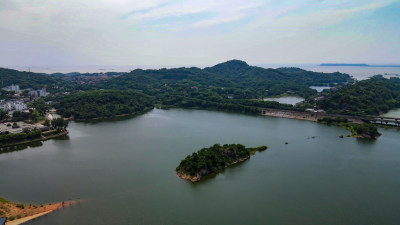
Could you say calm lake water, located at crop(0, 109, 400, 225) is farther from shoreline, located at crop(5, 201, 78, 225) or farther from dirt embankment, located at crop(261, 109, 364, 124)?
dirt embankment, located at crop(261, 109, 364, 124)

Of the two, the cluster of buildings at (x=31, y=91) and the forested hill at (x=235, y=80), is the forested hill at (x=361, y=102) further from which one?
the cluster of buildings at (x=31, y=91)

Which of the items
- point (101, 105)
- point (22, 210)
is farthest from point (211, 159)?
point (101, 105)

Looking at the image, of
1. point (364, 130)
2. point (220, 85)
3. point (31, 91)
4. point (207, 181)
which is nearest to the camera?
point (207, 181)

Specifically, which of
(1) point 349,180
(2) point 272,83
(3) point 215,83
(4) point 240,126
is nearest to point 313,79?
(2) point 272,83

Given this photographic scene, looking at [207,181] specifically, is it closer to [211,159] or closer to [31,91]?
[211,159]

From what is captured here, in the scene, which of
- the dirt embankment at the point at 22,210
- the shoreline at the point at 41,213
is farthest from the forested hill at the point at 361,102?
the dirt embankment at the point at 22,210

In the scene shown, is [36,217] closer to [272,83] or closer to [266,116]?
[266,116]
